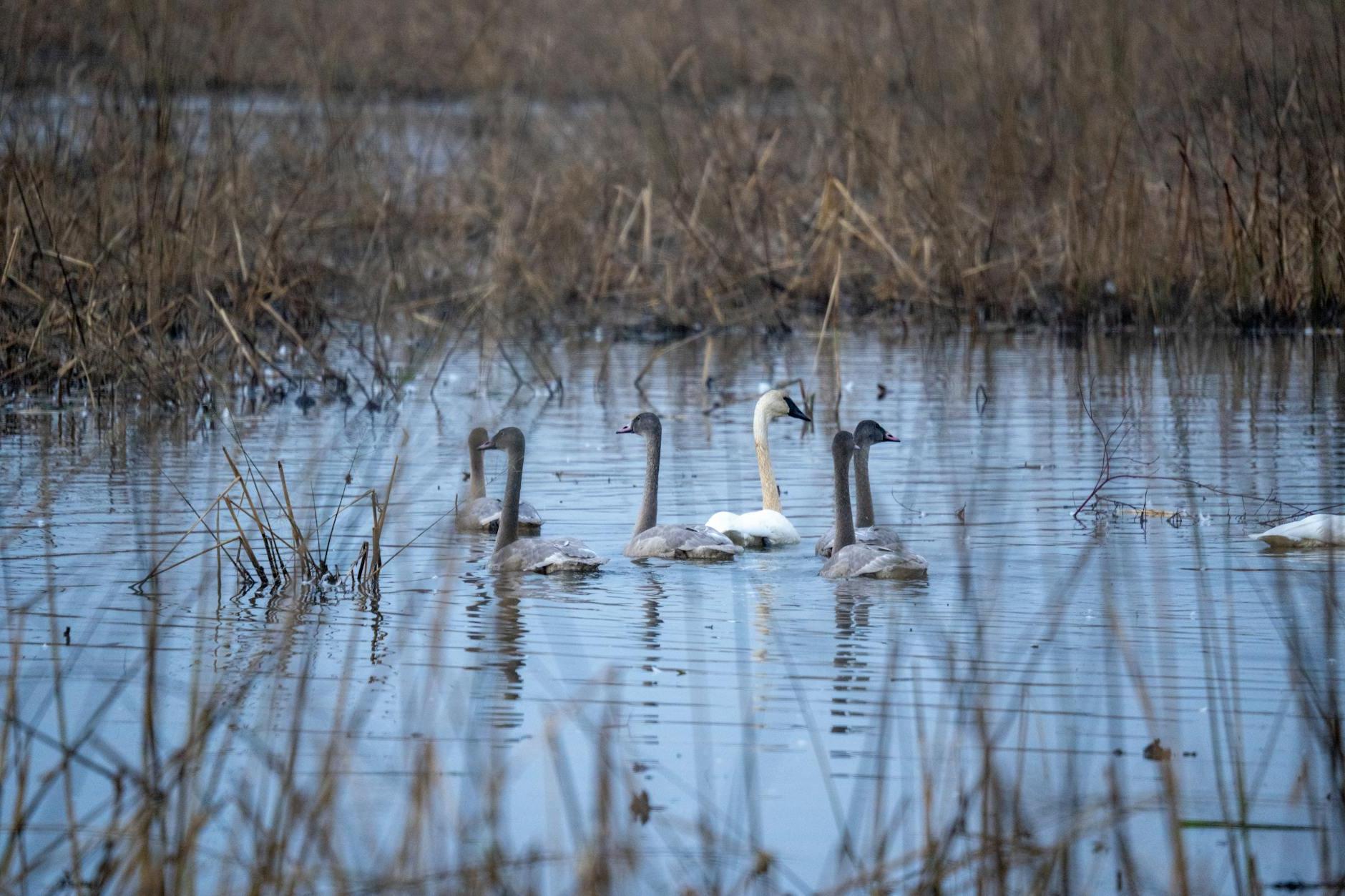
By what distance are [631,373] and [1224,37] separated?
748 centimetres

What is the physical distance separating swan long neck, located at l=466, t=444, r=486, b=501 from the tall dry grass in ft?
8.11

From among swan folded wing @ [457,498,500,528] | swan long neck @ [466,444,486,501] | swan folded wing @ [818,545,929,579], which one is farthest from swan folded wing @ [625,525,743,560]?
swan long neck @ [466,444,486,501]

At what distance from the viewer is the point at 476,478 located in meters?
8.65

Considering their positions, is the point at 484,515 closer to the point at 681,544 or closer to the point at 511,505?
the point at 511,505

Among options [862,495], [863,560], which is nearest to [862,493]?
[862,495]

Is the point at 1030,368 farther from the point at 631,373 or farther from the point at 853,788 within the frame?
the point at 853,788

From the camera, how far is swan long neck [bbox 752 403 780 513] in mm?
8047

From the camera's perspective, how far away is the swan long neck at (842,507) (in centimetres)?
717

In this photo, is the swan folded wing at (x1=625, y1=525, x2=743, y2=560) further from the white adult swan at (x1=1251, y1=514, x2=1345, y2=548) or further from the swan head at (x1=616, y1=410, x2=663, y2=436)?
the white adult swan at (x1=1251, y1=514, x2=1345, y2=548)

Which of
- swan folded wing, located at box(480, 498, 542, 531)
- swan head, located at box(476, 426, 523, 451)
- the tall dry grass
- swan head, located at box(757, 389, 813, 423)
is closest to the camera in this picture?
swan head, located at box(476, 426, 523, 451)

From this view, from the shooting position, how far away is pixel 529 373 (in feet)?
41.9

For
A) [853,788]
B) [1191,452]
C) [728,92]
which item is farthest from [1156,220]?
[728,92]

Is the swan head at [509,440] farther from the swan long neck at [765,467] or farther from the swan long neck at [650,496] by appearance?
the swan long neck at [765,467]

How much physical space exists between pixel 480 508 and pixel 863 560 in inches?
87.1
